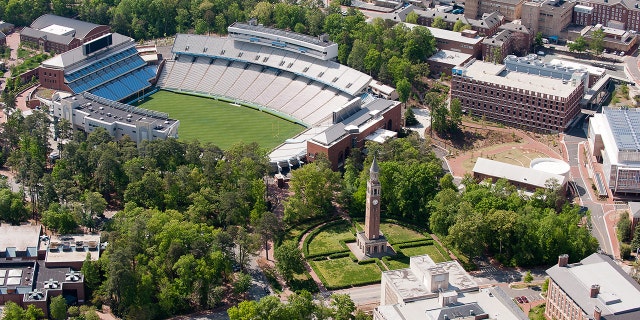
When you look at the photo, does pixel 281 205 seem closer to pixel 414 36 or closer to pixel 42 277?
pixel 42 277

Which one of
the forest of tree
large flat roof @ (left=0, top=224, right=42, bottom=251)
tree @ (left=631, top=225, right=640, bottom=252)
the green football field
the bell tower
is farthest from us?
the green football field

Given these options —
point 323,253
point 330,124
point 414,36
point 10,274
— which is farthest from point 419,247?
point 414,36

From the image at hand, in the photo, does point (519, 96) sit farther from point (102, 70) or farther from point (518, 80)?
point (102, 70)

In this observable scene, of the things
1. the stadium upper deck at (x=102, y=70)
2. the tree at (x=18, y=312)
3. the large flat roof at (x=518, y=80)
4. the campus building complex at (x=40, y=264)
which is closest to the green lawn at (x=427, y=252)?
the campus building complex at (x=40, y=264)

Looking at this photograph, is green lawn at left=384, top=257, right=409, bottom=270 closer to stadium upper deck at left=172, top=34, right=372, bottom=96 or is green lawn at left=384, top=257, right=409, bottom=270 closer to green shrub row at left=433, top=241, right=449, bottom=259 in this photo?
green shrub row at left=433, top=241, right=449, bottom=259

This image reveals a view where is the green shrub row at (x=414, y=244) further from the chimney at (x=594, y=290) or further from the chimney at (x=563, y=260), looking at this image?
the chimney at (x=594, y=290)

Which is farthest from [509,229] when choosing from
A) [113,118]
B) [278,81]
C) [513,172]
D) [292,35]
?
[292,35]

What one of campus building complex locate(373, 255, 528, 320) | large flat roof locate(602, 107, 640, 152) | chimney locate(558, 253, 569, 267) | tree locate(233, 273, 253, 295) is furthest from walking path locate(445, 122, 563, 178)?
tree locate(233, 273, 253, 295)
